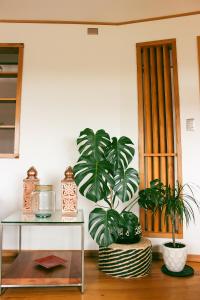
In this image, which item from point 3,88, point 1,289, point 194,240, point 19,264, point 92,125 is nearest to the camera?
point 1,289

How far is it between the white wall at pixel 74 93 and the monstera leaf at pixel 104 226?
2.44 ft

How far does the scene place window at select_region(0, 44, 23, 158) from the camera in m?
2.97

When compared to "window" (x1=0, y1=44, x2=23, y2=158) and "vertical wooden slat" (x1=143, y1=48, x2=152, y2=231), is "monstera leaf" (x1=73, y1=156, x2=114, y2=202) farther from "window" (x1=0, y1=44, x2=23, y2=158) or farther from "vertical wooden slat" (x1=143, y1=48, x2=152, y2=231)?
"window" (x1=0, y1=44, x2=23, y2=158)

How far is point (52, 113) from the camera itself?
9.89 ft

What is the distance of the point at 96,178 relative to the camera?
7.18ft

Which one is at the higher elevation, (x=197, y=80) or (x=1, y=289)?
(x=197, y=80)

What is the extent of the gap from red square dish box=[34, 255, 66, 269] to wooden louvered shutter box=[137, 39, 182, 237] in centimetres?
102

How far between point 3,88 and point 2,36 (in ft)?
2.03

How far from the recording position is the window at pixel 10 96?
9.76ft

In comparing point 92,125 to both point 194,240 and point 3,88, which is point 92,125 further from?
point 194,240

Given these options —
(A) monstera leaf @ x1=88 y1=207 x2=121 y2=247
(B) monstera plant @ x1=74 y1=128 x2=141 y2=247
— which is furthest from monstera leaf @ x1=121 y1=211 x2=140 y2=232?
(A) monstera leaf @ x1=88 y1=207 x2=121 y2=247

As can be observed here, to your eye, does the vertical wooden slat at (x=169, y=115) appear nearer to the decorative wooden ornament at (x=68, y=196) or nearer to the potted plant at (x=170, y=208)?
the potted plant at (x=170, y=208)

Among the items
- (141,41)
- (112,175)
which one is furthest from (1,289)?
(141,41)

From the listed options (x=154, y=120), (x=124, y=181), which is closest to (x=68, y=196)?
(x=124, y=181)
